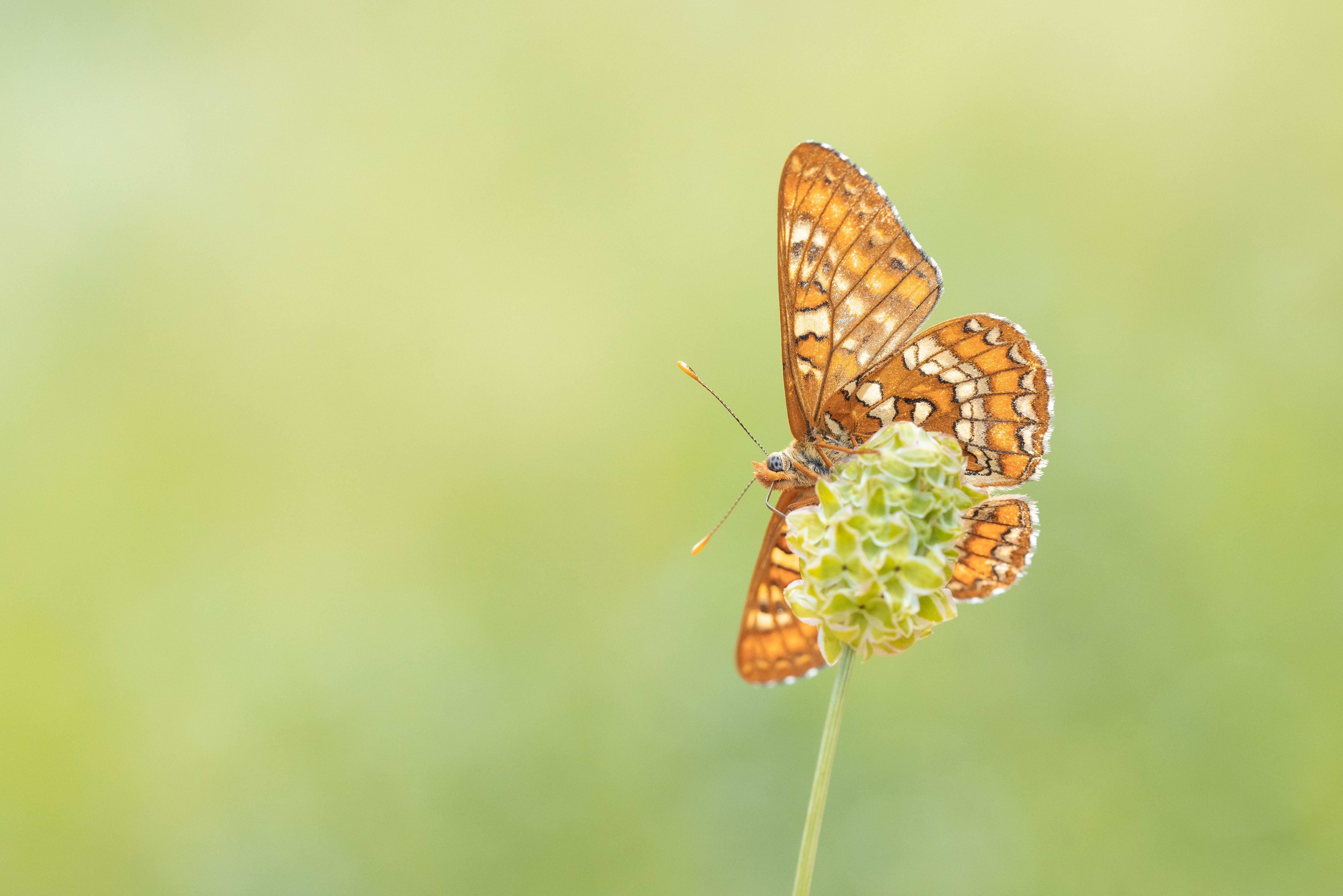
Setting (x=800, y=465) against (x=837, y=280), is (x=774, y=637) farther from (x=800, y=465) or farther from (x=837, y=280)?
(x=837, y=280)

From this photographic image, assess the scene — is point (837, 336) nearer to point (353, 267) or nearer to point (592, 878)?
point (592, 878)

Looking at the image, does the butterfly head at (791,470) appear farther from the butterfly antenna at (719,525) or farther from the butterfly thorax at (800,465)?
the butterfly antenna at (719,525)

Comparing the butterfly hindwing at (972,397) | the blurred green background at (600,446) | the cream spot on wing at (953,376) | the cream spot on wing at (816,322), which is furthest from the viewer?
the blurred green background at (600,446)

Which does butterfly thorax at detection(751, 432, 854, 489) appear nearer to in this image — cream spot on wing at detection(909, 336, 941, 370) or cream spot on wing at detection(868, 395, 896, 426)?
cream spot on wing at detection(868, 395, 896, 426)

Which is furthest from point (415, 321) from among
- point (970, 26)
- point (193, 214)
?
point (970, 26)

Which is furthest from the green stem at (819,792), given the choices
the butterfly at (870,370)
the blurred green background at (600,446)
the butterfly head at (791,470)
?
the blurred green background at (600,446)

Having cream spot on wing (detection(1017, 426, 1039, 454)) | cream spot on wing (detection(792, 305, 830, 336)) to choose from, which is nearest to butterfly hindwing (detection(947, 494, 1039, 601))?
cream spot on wing (detection(1017, 426, 1039, 454))
